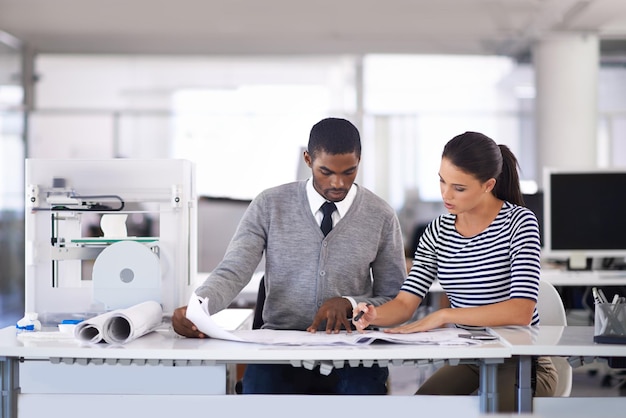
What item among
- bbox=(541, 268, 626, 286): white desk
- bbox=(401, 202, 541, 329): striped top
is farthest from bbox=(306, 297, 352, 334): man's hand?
bbox=(541, 268, 626, 286): white desk

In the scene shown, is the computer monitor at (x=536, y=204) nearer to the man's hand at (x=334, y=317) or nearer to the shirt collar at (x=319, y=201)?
the shirt collar at (x=319, y=201)

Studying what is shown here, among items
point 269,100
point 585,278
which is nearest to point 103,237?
point 585,278

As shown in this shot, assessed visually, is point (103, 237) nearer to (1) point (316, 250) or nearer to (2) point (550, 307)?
(1) point (316, 250)

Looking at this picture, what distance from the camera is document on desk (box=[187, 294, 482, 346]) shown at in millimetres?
1853

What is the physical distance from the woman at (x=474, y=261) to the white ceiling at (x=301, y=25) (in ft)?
17.0

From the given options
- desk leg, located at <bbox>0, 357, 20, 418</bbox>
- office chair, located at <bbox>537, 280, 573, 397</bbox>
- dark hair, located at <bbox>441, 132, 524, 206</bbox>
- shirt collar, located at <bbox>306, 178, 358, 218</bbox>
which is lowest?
desk leg, located at <bbox>0, 357, 20, 418</bbox>

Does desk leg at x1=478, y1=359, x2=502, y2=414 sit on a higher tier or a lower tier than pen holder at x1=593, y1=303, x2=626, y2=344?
lower

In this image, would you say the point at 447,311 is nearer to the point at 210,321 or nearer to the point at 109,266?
the point at 210,321

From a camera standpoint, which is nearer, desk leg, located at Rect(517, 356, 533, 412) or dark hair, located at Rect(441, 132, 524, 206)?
desk leg, located at Rect(517, 356, 533, 412)

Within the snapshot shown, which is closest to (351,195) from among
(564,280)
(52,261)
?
(52,261)

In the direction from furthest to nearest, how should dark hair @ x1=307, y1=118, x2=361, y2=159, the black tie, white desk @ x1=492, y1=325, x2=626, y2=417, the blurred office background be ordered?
the blurred office background
the black tie
dark hair @ x1=307, y1=118, x2=361, y2=159
white desk @ x1=492, y1=325, x2=626, y2=417

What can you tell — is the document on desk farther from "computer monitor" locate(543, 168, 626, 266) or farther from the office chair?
"computer monitor" locate(543, 168, 626, 266)

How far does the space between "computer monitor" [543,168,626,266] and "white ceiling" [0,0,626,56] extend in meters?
3.16

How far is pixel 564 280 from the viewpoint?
13.6 ft
